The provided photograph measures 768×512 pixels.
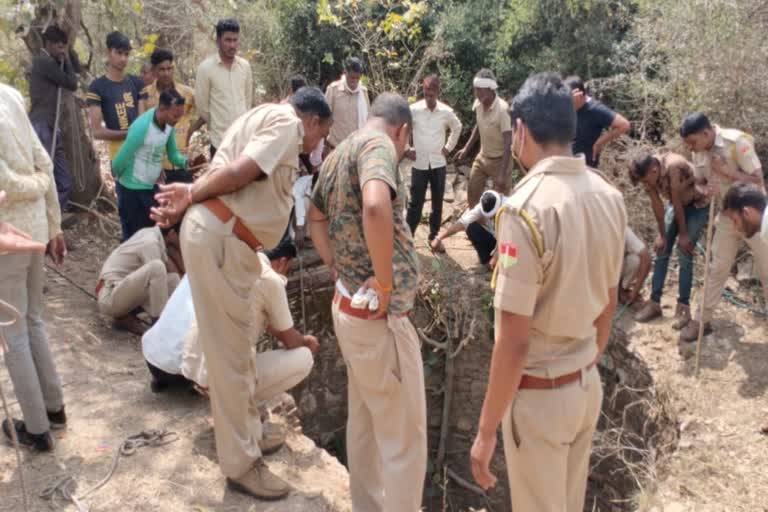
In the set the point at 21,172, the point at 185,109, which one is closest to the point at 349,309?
the point at 21,172

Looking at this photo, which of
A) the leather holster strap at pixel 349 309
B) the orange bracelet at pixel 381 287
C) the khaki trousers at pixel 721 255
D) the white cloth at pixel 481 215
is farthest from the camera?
the khaki trousers at pixel 721 255

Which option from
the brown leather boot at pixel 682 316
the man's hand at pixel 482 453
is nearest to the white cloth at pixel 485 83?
the brown leather boot at pixel 682 316

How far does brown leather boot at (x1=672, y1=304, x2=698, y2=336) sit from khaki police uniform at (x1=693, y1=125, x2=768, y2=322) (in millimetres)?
223

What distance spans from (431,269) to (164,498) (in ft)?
13.9

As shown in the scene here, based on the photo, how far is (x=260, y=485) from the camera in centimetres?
342

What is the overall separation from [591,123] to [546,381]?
14.3 feet

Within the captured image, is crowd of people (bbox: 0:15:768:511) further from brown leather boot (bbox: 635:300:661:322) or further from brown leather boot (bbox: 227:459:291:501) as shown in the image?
brown leather boot (bbox: 635:300:661:322)

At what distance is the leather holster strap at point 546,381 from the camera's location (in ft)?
7.50

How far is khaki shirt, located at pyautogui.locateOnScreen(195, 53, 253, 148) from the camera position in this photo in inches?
241

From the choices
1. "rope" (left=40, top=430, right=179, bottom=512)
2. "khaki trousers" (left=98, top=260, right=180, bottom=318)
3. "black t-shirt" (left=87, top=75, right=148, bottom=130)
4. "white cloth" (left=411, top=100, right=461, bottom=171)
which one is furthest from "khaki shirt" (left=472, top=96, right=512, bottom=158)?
"rope" (left=40, top=430, right=179, bottom=512)

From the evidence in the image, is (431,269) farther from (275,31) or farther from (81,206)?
(275,31)

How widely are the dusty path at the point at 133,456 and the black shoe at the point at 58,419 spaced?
0.05 meters

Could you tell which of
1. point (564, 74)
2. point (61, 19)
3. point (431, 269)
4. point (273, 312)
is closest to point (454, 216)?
point (431, 269)

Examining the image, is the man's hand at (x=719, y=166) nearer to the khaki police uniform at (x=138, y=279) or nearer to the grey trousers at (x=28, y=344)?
the khaki police uniform at (x=138, y=279)
